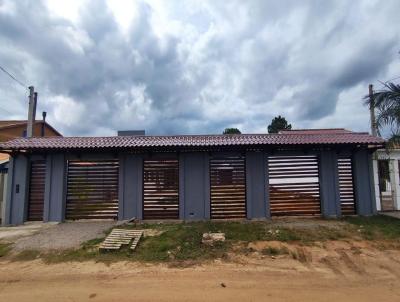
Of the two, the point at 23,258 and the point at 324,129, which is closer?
the point at 23,258

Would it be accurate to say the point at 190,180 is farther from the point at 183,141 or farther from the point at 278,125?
the point at 278,125

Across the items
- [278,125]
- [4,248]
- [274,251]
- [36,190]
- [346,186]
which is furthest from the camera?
[278,125]

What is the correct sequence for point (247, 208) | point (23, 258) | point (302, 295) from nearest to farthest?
point (302, 295)
point (23, 258)
point (247, 208)

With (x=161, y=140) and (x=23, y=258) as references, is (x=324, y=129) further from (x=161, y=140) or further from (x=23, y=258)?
(x=23, y=258)

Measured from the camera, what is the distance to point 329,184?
1183 centimetres

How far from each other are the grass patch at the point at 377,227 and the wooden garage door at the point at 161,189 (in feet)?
20.9

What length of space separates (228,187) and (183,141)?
2.51 metres

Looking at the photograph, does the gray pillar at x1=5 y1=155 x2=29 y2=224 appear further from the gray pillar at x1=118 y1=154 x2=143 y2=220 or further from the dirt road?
the dirt road

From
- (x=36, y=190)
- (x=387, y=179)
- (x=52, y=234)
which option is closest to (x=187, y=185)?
(x=52, y=234)

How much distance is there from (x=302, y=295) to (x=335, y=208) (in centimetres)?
784

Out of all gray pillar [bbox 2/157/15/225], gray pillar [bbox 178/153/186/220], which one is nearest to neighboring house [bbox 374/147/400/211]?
gray pillar [bbox 178/153/186/220]

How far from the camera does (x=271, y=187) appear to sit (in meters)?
11.9

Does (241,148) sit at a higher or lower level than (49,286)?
higher

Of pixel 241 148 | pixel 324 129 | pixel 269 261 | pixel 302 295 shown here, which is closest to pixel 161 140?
pixel 241 148
